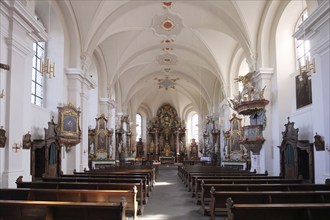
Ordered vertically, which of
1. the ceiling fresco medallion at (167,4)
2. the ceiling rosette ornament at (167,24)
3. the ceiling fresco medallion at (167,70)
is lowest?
the ceiling fresco medallion at (167,70)

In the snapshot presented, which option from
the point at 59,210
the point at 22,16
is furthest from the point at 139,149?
the point at 59,210

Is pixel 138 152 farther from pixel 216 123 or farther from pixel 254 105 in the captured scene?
pixel 254 105

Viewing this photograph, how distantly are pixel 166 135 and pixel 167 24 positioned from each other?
22.3 metres

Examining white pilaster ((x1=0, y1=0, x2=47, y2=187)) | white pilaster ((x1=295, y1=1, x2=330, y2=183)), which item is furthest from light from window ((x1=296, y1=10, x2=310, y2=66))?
white pilaster ((x1=0, y1=0, x2=47, y2=187))

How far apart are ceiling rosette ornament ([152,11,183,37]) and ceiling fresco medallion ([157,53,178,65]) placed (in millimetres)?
4072

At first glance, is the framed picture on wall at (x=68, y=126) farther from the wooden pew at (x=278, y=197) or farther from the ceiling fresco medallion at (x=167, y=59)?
the ceiling fresco medallion at (x=167, y=59)

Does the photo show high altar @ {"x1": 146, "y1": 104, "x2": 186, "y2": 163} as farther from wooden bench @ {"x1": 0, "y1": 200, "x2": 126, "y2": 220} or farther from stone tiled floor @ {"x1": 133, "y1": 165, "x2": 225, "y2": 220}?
wooden bench @ {"x1": 0, "y1": 200, "x2": 126, "y2": 220}

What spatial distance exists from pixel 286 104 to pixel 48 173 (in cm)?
923

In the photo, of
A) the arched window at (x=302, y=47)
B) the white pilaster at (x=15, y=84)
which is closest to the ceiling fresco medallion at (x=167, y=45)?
the arched window at (x=302, y=47)

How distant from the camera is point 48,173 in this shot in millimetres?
11500

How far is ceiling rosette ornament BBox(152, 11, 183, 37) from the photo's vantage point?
16734 millimetres

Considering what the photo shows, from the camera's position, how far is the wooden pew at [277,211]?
14.4 ft

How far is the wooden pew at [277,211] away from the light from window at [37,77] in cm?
1012

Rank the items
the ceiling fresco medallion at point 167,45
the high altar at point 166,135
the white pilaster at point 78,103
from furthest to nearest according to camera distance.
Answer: the high altar at point 166,135 → the ceiling fresco medallion at point 167,45 → the white pilaster at point 78,103
